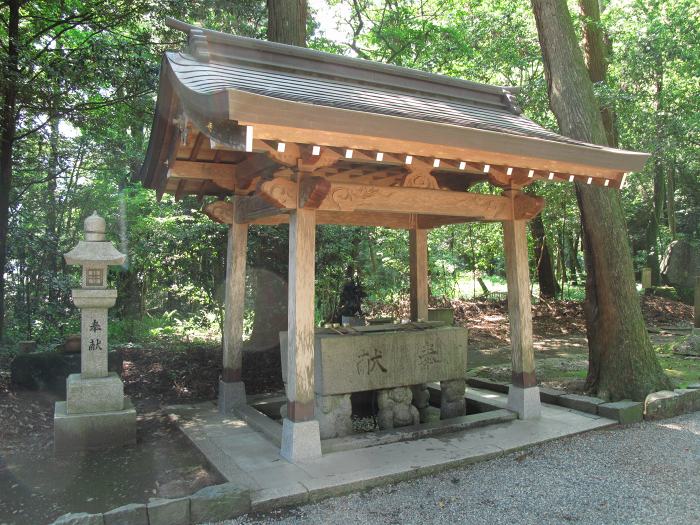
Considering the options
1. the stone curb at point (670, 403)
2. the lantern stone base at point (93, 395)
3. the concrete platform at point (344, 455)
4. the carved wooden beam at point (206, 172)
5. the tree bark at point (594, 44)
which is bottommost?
the concrete platform at point (344, 455)

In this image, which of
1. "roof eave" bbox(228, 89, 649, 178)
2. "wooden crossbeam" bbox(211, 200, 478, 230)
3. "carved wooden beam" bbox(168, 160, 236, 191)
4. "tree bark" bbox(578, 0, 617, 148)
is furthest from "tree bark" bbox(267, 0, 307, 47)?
"roof eave" bbox(228, 89, 649, 178)

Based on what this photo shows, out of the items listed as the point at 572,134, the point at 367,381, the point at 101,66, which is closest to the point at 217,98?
the point at 367,381

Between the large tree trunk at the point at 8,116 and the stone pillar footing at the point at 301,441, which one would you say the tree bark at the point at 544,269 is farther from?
the large tree trunk at the point at 8,116

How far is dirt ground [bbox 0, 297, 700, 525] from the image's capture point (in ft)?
12.0

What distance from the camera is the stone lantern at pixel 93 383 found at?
15.3 ft

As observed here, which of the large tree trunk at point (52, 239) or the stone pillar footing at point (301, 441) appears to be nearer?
the stone pillar footing at point (301, 441)

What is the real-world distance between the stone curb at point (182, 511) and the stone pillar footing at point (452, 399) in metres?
2.72

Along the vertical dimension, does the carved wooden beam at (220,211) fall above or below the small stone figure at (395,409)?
above

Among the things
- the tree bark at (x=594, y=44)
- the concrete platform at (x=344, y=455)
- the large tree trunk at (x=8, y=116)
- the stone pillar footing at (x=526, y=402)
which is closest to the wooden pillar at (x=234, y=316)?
the concrete platform at (x=344, y=455)

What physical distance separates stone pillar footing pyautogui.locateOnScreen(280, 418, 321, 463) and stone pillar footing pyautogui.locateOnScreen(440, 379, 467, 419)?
1.84 m

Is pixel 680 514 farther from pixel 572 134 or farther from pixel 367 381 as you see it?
pixel 572 134

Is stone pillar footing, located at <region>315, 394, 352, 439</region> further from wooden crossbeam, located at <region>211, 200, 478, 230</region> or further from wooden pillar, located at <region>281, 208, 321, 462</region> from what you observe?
wooden crossbeam, located at <region>211, 200, 478, 230</region>

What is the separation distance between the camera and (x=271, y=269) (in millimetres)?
7875

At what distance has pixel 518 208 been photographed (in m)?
5.32
